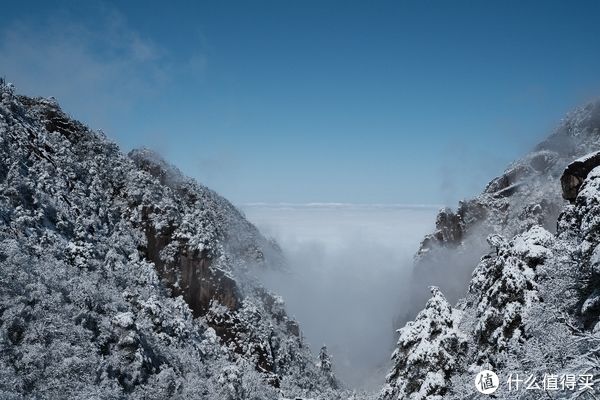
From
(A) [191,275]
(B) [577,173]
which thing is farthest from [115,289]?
(B) [577,173]

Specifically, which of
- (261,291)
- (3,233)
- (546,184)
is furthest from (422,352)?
(546,184)

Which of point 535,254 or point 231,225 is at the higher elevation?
A: point 231,225

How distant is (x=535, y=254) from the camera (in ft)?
81.3

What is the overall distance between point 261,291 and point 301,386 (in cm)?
2104

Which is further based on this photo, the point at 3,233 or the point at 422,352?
the point at 3,233

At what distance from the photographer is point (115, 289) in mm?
49688

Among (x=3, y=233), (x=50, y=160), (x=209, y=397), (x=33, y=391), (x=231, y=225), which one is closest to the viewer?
(x=33, y=391)

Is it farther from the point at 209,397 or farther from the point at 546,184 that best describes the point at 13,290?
the point at 546,184

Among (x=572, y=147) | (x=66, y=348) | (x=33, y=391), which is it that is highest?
(x=572, y=147)

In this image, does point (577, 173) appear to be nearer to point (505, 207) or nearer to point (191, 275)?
point (191, 275)
